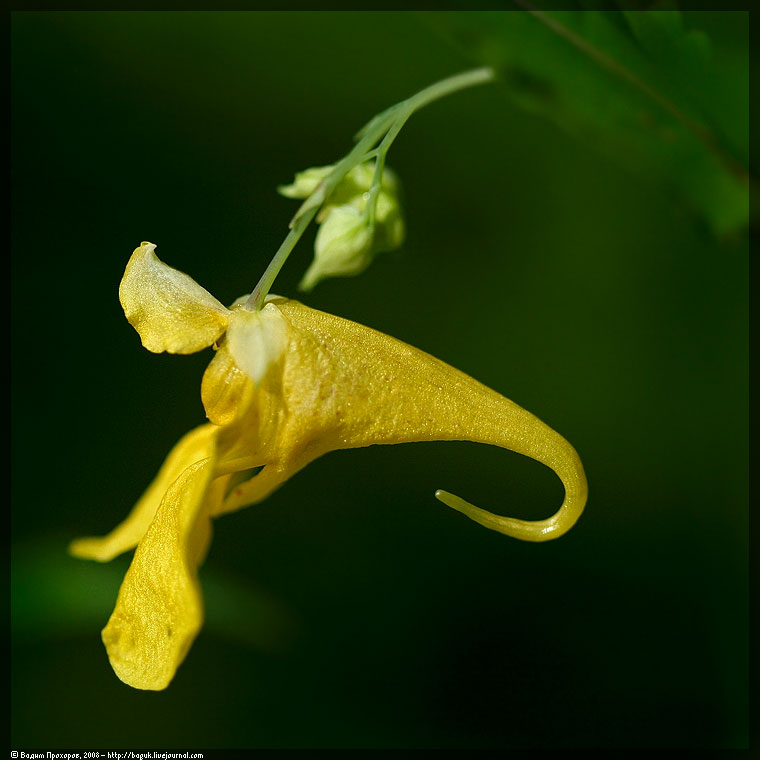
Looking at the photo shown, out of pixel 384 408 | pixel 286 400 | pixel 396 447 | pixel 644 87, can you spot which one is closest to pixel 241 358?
pixel 286 400

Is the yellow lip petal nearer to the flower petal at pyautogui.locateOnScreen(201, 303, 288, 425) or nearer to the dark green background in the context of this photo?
the flower petal at pyautogui.locateOnScreen(201, 303, 288, 425)

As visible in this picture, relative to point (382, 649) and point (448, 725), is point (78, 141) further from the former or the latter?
point (448, 725)

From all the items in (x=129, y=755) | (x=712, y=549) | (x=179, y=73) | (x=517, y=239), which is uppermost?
(x=179, y=73)

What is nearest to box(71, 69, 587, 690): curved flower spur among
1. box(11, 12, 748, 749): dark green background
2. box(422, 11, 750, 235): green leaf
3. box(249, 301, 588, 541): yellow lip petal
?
box(249, 301, 588, 541): yellow lip petal

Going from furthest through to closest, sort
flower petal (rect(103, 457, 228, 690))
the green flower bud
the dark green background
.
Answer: the dark green background < the green flower bud < flower petal (rect(103, 457, 228, 690))

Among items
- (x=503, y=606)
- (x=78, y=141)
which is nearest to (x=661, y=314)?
(x=503, y=606)

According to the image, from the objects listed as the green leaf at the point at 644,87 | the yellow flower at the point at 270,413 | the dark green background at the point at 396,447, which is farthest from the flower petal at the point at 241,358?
the dark green background at the point at 396,447
